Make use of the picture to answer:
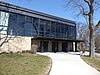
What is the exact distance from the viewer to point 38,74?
1050 cm

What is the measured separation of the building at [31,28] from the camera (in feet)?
83.7

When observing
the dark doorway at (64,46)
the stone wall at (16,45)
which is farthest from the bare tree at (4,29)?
the dark doorway at (64,46)

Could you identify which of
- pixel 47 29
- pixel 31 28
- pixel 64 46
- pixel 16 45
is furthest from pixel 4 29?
pixel 64 46

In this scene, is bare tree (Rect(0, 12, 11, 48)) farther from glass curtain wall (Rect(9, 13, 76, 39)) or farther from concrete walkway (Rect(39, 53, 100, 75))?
concrete walkway (Rect(39, 53, 100, 75))

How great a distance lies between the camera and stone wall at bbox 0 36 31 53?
982 inches

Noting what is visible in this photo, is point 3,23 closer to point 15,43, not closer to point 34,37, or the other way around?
point 15,43

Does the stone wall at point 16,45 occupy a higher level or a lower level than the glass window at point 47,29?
lower

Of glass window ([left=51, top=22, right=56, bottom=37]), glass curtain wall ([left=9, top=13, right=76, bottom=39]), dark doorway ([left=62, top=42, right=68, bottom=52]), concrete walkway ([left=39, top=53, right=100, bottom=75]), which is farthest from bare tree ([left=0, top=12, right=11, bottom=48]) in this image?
dark doorway ([left=62, top=42, right=68, bottom=52])

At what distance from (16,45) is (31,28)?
493 centimetres

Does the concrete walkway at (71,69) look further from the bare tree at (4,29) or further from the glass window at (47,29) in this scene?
the glass window at (47,29)

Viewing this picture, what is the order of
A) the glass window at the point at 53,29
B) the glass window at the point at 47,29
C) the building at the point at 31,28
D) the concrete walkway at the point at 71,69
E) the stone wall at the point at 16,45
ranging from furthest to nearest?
the glass window at the point at 53,29 < the glass window at the point at 47,29 < the building at the point at 31,28 < the stone wall at the point at 16,45 < the concrete walkway at the point at 71,69

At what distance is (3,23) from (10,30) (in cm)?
156

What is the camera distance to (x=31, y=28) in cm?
2988

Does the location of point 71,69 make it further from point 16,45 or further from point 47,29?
point 47,29
